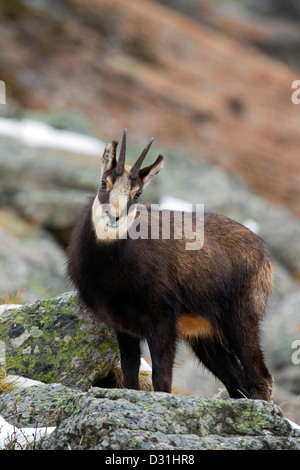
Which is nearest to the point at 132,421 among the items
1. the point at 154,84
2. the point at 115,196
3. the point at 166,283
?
the point at 166,283

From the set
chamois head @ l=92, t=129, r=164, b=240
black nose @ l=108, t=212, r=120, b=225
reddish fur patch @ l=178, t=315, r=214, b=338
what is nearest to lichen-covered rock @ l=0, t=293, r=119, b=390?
reddish fur patch @ l=178, t=315, r=214, b=338

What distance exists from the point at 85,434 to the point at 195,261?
11.2 feet

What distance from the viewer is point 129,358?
862cm

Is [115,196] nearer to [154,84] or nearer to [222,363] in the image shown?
[222,363]

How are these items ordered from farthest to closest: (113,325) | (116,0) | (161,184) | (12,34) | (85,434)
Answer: (116,0) → (12,34) → (161,184) → (113,325) → (85,434)

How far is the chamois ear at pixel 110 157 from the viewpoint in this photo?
27.0 ft

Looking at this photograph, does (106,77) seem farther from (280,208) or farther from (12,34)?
(280,208)

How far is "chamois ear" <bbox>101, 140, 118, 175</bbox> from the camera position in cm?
823

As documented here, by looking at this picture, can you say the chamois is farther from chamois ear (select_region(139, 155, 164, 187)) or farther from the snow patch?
the snow patch

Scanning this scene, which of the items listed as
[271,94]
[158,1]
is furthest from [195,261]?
[158,1]

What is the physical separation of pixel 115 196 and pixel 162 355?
1.90 meters

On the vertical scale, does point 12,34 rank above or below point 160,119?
above

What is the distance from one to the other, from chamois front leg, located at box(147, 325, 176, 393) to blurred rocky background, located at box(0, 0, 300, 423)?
6520 mm

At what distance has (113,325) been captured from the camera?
8.23 metres
